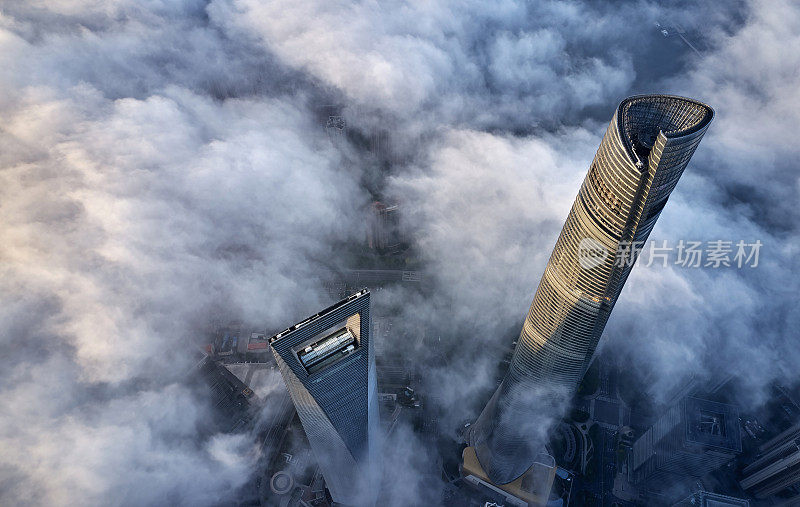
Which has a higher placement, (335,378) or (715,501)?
(715,501)

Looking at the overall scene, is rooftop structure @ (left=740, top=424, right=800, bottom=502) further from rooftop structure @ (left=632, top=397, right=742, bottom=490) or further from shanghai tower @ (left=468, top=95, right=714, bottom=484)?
shanghai tower @ (left=468, top=95, right=714, bottom=484)

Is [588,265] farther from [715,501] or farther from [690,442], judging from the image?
[715,501]

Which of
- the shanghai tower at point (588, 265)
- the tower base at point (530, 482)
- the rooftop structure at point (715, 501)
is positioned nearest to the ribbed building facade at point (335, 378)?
the shanghai tower at point (588, 265)

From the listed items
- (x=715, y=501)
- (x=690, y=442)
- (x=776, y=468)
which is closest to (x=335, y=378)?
(x=690, y=442)

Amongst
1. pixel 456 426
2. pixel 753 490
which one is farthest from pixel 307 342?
pixel 753 490

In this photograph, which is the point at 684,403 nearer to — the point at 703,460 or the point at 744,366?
the point at 703,460
